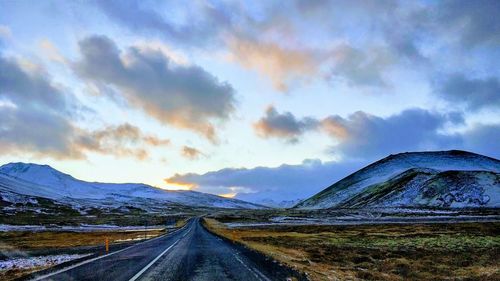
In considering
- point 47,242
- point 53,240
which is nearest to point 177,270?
point 47,242

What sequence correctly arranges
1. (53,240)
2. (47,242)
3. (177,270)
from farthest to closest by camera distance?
1. (53,240)
2. (47,242)
3. (177,270)

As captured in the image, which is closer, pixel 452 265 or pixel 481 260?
pixel 452 265

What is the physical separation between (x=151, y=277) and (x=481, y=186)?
194m

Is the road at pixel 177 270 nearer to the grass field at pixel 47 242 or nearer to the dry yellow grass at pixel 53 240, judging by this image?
the grass field at pixel 47 242

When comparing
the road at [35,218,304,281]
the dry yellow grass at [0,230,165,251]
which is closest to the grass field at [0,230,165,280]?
the dry yellow grass at [0,230,165,251]

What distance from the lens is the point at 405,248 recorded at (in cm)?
3588

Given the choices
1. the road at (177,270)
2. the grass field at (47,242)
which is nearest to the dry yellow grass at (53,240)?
the grass field at (47,242)

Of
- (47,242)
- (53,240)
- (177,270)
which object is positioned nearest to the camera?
(177,270)

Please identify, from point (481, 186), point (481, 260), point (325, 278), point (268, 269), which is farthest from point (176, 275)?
point (481, 186)

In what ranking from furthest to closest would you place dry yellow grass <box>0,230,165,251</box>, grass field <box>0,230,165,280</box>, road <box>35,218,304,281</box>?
dry yellow grass <box>0,230,165,251</box> < grass field <box>0,230,165,280</box> < road <box>35,218,304,281</box>

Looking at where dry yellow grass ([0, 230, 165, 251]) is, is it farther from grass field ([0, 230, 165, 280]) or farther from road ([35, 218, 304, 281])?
road ([35, 218, 304, 281])

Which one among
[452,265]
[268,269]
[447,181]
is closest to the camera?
[268,269]

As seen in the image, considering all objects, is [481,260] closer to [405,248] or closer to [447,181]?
[405,248]

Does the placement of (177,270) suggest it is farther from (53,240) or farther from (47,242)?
(53,240)
